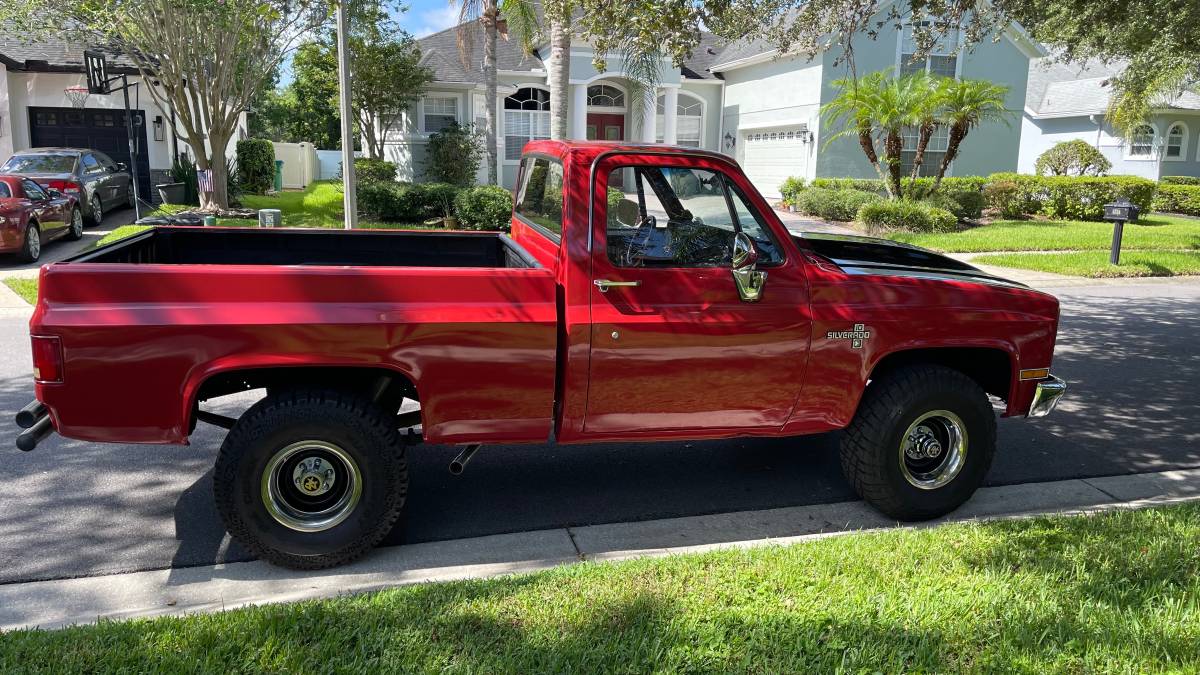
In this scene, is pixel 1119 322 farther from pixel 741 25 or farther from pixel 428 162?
pixel 428 162

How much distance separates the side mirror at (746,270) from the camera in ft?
14.1

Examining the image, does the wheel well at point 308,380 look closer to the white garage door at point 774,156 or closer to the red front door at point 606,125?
the white garage door at point 774,156

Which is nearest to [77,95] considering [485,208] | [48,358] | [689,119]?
[485,208]

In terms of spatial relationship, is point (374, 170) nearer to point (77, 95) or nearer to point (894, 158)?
point (77, 95)

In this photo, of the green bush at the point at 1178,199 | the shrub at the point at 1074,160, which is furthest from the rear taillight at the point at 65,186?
the green bush at the point at 1178,199

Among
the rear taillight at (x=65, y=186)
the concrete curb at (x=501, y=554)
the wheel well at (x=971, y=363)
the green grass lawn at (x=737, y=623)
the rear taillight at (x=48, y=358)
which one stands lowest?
the concrete curb at (x=501, y=554)

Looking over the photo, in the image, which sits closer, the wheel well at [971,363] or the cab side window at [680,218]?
the cab side window at [680,218]

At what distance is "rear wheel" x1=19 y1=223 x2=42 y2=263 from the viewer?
1352 centimetres

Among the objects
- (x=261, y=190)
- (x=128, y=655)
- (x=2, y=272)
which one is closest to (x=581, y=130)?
(x=261, y=190)

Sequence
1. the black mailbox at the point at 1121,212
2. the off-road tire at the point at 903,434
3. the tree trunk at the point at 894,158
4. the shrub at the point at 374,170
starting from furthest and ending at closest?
the shrub at the point at 374,170, the tree trunk at the point at 894,158, the black mailbox at the point at 1121,212, the off-road tire at the point at 903,434

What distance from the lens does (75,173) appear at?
1752cm

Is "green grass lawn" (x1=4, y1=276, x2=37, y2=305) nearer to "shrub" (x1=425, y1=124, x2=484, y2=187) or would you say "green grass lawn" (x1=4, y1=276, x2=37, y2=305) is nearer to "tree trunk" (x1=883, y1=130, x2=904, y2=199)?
"shrub" (x1=425, y1=124, x2=484, y2=187)

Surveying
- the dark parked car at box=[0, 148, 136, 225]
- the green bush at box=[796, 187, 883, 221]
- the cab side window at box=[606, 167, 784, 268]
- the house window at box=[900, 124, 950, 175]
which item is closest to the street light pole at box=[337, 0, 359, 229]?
the dark parked car at box=[0, 148, 136, 225]

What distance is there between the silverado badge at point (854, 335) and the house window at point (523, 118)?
24.2 m
